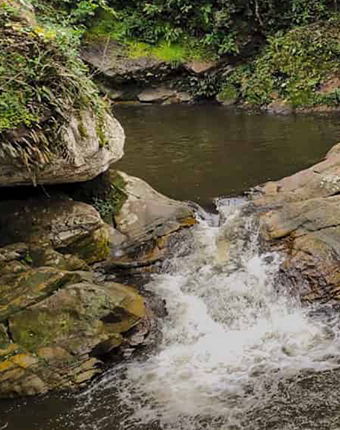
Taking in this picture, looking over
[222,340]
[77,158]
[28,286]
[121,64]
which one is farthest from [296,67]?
[28,286]

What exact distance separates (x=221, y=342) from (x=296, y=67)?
14063 mm

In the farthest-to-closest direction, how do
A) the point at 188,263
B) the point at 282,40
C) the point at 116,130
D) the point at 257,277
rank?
the point at 282,40, the point at 116,130, the point at 188,263, the point at 257,277

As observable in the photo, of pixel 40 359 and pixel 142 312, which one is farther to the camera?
pixel 142 312

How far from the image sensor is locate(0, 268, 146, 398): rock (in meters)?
5.10

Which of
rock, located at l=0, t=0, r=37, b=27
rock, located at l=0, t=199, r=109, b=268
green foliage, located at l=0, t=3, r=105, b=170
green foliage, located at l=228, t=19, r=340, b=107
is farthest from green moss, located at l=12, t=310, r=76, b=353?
green foliage, located at l=228, t=19, r=340, b=107

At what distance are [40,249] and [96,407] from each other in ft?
8.81

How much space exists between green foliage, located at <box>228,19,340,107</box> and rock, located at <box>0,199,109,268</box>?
11.3m

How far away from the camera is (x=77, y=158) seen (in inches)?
269

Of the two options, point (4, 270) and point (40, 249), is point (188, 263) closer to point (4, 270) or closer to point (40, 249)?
point (40, 249)

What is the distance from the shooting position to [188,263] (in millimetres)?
7375

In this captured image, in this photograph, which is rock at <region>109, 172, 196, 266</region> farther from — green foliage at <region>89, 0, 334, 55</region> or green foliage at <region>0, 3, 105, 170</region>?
green foliage at <region>89, 0, 334, 55</region>

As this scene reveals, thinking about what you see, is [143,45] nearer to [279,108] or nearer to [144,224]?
[279,108]

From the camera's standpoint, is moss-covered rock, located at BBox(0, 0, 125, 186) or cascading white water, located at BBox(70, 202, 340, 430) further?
moss-covered rock, located at BBox(0, 0, 125, 186)

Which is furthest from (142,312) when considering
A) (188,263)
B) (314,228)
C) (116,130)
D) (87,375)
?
(116,130)
